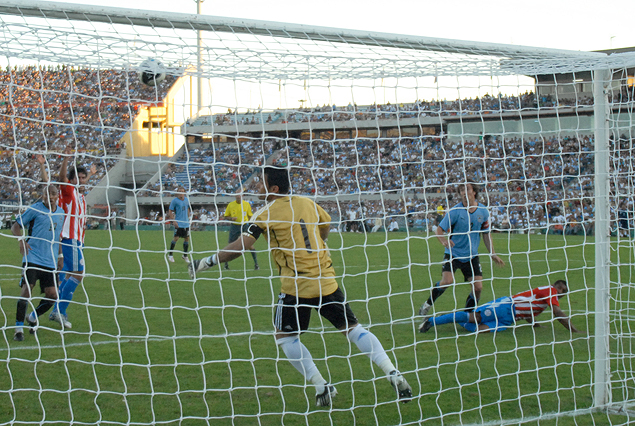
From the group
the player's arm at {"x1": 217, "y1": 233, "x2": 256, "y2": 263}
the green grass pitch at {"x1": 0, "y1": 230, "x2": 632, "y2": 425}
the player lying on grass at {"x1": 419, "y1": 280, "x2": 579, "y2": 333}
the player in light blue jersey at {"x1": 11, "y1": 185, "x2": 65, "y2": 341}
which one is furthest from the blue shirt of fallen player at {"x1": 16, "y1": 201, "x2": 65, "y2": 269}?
the player lying on grass at {"x1": 419, "y1": 280, "x2": 579, "y2": 333}

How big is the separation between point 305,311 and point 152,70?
2180 millimetres

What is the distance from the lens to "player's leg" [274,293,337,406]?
4.55 m

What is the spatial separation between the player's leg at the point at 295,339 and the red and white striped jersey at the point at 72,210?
10.5 feet

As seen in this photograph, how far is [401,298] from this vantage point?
967 cm

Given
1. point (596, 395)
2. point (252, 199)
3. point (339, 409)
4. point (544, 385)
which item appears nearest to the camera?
point (339, 409)

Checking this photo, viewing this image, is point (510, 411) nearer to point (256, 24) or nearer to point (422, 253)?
point (256, 24)

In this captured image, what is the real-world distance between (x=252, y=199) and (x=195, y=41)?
24704 mm

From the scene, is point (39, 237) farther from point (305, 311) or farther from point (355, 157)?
point (355, 157)

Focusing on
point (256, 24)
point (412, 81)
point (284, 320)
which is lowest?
point (284, 320)

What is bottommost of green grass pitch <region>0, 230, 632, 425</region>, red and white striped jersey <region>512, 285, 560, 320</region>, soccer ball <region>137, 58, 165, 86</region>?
green grass pitch <region>0, 230, 632, 425</region>

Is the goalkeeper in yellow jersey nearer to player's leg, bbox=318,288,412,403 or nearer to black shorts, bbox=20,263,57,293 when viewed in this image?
player's leg, bbox=318,288,412,403

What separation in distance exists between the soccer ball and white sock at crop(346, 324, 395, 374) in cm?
248

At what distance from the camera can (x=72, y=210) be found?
7.17 meters

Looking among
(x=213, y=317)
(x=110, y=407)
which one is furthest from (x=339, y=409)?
(x=213, y=317)
